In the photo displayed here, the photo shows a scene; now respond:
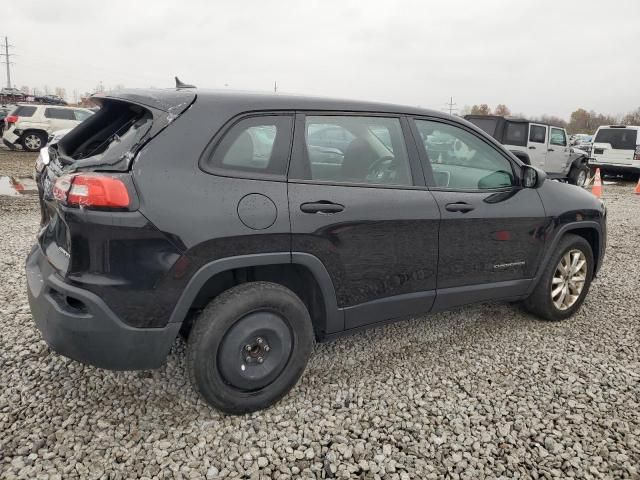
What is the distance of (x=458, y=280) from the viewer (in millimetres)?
3105

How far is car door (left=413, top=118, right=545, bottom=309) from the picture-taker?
2.99 meters

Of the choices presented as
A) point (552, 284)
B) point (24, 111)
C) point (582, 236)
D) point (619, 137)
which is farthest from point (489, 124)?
point (24, 111)

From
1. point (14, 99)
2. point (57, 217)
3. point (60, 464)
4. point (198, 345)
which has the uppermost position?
point (14, 99)

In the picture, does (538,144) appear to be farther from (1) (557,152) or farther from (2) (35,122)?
(2) (35,122)

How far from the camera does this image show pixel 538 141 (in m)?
12.8

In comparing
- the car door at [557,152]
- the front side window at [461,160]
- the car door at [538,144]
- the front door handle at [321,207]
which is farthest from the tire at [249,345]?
the car door at [557,152]

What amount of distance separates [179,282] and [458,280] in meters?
1.82

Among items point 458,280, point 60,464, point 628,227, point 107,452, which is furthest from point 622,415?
point 628,227

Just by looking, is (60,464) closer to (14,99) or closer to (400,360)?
(400,360)

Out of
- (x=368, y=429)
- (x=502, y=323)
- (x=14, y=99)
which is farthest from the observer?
(x=14, y=99)

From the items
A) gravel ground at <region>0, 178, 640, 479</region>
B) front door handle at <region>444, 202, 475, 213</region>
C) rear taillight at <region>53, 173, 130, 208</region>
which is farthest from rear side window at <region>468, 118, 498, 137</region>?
rear taillight at <region>53, 173, 130, 208</region>

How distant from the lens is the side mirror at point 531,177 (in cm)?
336

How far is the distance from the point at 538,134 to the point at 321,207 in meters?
12.2

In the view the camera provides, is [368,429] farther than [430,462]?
Yes
